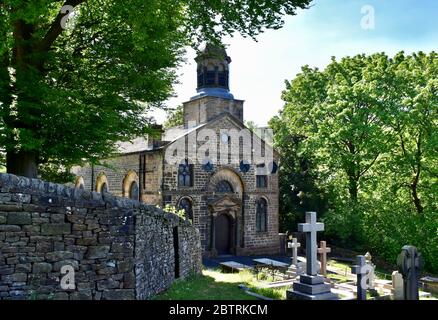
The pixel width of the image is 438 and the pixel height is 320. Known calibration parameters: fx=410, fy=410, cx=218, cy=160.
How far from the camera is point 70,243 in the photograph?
677cm

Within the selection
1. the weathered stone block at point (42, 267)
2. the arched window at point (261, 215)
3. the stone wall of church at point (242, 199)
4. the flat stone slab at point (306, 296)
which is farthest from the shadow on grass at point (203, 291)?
the arched window at point (261, 215)

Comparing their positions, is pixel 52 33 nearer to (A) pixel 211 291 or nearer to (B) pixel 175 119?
(A) pixel 211 291

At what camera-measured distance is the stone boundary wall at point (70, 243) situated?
6.13 meters

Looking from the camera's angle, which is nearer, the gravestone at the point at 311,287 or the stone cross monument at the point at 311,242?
the gravestone at the point at 311,287

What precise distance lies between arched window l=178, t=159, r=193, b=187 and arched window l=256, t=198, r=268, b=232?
17.0ft

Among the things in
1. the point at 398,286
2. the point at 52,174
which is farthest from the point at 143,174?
the point at 398,286

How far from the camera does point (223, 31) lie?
12508 millimetres

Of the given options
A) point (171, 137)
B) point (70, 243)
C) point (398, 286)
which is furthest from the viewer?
point (171, 137)

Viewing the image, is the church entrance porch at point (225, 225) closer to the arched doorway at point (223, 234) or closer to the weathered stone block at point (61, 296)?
the arched doorway at point (223, 234)

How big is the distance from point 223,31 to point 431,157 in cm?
1401

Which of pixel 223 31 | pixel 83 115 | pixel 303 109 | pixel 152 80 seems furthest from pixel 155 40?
pixel 303 109

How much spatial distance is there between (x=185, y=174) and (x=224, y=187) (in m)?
2.88

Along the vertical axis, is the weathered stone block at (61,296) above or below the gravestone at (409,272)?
above

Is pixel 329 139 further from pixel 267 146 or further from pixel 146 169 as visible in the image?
pixel 146 169
